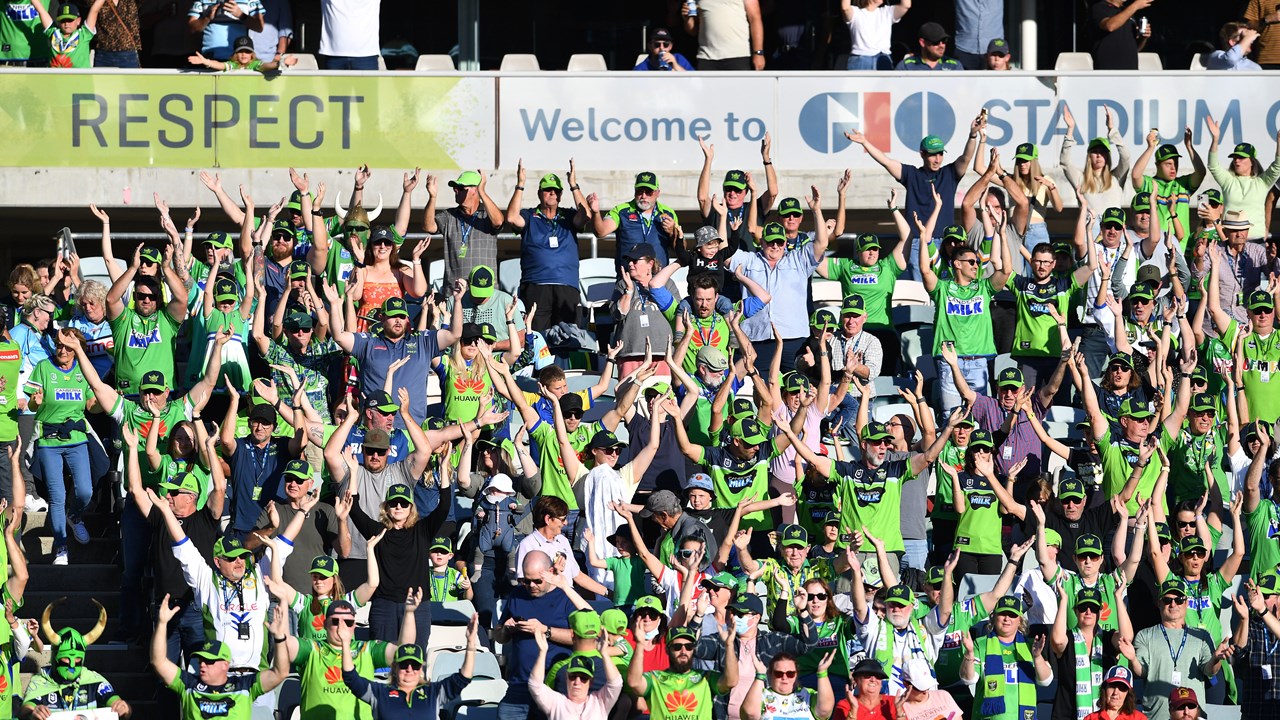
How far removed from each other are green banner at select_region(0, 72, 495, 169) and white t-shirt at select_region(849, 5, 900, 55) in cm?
373

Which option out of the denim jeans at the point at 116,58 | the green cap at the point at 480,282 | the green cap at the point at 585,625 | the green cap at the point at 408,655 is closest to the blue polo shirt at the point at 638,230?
the green cap at the point at 480,282

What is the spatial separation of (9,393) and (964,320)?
20.8 feet

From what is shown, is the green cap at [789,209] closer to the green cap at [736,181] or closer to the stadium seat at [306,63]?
the green cap at [736,181]

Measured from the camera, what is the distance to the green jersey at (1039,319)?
1612cm

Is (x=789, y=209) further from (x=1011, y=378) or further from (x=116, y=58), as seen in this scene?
(x=116, y=58)

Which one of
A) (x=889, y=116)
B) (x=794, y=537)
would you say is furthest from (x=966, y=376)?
(x=889, y=116)

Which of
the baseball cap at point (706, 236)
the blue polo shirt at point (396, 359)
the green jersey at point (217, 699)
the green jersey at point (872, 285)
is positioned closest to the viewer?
the green jersey at point (217, 699)

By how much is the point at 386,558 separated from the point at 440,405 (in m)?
2.67

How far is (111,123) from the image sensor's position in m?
19.2

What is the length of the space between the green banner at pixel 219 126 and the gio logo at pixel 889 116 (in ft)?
11.1

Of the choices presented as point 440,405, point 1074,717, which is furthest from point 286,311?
point 1074,717

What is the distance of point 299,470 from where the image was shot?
13648mm

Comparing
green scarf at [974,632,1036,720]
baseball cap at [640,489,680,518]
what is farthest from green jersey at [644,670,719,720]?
green scarf at [974,632,1036,720]

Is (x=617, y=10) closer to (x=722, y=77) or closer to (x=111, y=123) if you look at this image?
(x=722, y=77)
